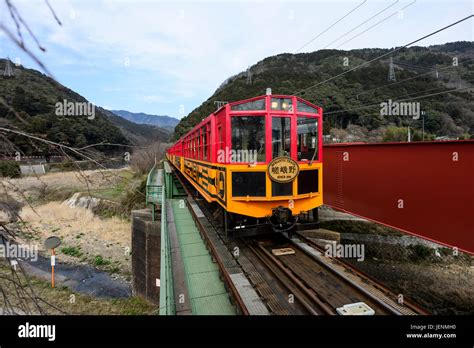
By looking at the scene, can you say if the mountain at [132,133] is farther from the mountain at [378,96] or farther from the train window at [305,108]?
the mountain at [378,96]

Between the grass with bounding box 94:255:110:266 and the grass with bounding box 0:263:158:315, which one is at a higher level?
the grass with bounding box 94:255:110:266

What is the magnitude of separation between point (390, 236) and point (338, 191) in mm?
4414

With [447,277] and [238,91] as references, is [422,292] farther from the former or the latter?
[238,91]

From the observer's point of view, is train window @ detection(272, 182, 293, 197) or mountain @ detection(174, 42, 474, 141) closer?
train window @ detection(272, 182, 293, 197)

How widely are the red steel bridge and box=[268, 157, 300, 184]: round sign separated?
2.76 metres

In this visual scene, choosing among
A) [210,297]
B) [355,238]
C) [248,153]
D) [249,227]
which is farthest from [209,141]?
[355,238]

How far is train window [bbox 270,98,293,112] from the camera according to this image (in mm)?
5832

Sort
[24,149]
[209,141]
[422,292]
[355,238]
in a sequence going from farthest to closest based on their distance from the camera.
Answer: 1. [355,238]
2. [422,292]
3. [209,141]
4. [24,149]

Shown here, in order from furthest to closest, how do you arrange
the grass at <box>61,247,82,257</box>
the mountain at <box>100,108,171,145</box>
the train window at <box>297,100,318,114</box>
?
the grass at <box>61,247,82,257</box> → the train window at <box>297,100,318,114</box> → the mountain at <box>100,108,171,145</box>

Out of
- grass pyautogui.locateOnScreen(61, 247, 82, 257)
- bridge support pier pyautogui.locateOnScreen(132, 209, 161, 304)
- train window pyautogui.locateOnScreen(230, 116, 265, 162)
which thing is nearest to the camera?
train window pyautogui.locateOnScreen(230, 116, 265, 162)

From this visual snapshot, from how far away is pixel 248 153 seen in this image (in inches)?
229

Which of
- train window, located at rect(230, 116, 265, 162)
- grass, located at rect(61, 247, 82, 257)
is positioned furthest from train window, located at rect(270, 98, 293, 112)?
grass, located at rect(61, 247, 82, 257)

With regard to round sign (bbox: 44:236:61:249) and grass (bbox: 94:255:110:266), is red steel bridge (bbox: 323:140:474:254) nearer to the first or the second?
round sign (bbox: 44:236:61:249)

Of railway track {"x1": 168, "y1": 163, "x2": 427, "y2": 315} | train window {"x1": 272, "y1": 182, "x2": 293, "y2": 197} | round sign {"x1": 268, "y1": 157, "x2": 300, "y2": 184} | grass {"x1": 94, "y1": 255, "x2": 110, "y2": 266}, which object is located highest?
round sign {"x1": 268, "y1": 157, "x2": 300, "y2": 184}
